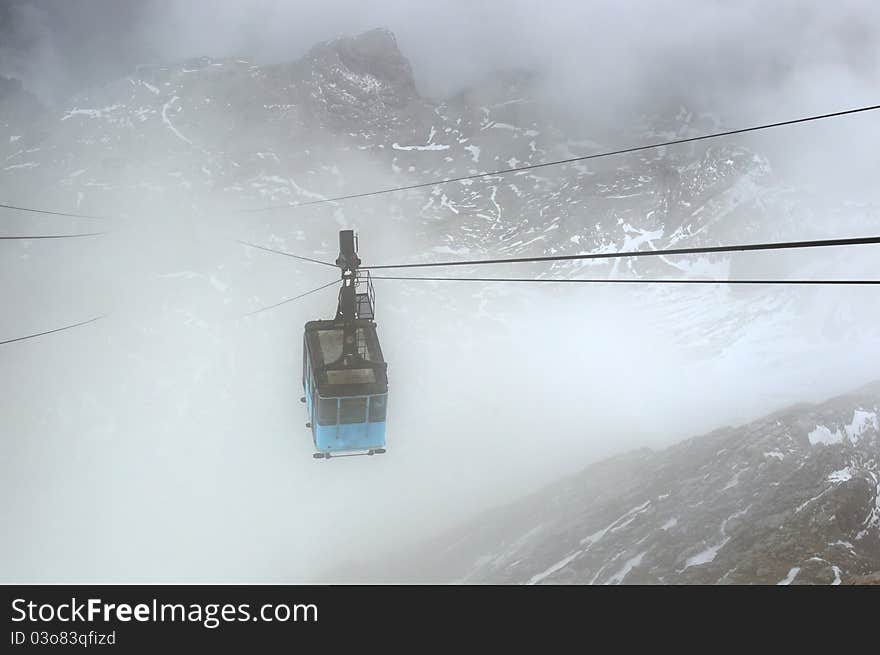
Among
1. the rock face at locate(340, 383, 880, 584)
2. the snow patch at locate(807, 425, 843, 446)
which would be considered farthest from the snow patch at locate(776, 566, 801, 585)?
the snow patch at locate(807, 425, 843, 446)

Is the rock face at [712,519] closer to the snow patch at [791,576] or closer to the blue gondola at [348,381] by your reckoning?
the snow patch at [791,576]

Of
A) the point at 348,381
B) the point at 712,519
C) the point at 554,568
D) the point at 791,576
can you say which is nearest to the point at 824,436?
the point at 712,519

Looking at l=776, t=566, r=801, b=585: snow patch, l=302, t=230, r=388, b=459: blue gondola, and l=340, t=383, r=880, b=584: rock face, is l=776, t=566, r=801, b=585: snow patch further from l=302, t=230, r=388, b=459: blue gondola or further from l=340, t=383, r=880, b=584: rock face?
l=302, t=230, r=388, b=459: blue gondola

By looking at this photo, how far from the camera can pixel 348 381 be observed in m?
24.1

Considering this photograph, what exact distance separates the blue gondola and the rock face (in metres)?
53.0

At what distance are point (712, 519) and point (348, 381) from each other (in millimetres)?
84792

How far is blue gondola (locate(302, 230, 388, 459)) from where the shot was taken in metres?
23.9

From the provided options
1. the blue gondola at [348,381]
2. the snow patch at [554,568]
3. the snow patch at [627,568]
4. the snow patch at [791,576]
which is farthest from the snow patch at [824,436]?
the blue gondola at [348,381]

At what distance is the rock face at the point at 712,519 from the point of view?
76875 millimetres

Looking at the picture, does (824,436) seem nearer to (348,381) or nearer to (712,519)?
(712,519)

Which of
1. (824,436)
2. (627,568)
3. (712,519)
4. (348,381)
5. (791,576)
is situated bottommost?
(791,576)

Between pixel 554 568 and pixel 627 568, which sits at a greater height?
pixel 554 568
